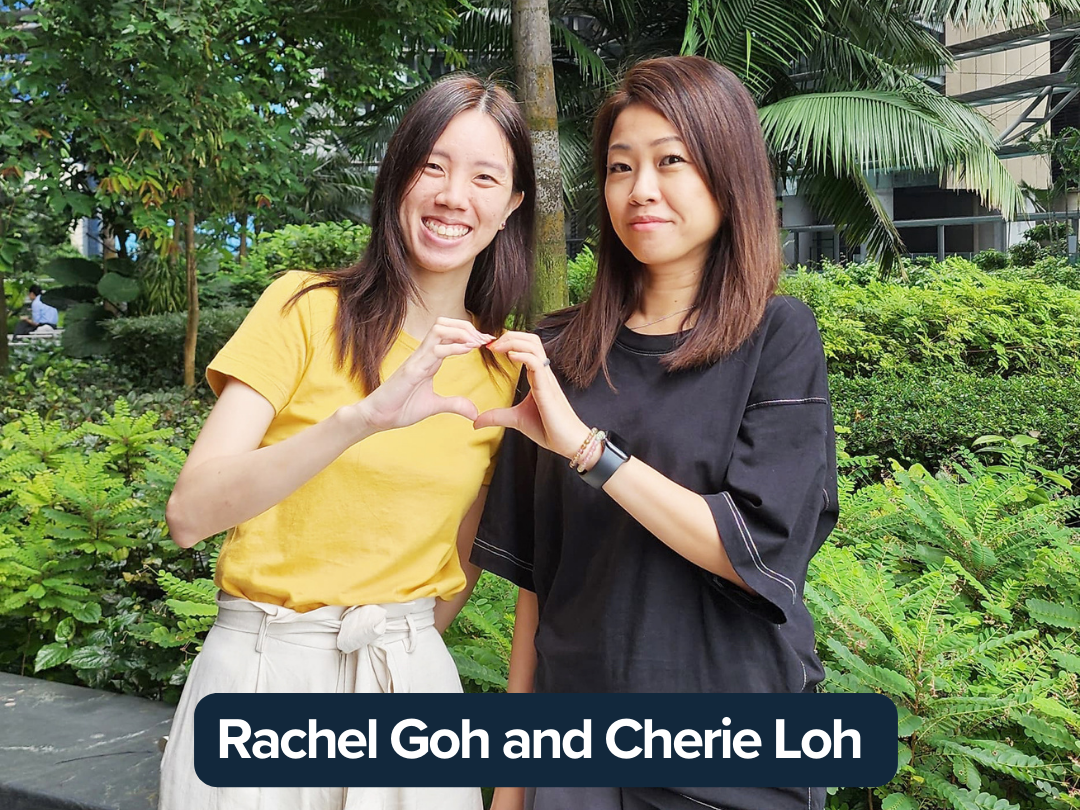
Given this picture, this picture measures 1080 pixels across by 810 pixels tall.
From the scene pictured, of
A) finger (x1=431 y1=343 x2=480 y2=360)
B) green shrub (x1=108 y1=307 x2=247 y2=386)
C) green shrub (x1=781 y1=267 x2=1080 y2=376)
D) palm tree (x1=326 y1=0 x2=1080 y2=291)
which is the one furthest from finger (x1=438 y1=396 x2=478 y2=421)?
green shrub (x1=108 y1=307 x2=247 y2=386)

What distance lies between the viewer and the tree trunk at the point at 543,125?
460 centimetres

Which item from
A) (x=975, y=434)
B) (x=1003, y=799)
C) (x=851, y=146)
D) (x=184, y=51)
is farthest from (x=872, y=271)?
(x=1003, y=799)

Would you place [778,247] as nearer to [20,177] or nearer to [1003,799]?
[1003,799]

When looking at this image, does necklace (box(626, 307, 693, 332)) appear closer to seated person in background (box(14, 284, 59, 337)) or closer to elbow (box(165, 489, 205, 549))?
elbow (box(165, 489, 205, 549))

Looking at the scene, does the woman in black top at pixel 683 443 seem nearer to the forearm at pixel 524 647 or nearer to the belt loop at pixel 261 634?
the forearm at pixel 524 647

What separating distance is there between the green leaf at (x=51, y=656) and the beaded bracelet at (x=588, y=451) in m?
2.35

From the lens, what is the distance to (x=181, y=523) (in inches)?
61.7

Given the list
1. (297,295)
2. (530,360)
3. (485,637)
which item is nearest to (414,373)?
(530,360)

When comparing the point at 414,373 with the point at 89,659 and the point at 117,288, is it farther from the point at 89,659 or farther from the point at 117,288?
the point at 117,288

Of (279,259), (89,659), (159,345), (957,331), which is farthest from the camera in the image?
(279,259)

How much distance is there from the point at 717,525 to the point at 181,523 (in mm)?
813

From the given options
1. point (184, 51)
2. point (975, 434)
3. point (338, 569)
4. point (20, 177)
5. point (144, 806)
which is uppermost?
point (184, 51)

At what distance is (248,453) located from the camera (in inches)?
59.7

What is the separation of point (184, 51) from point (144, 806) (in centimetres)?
463
